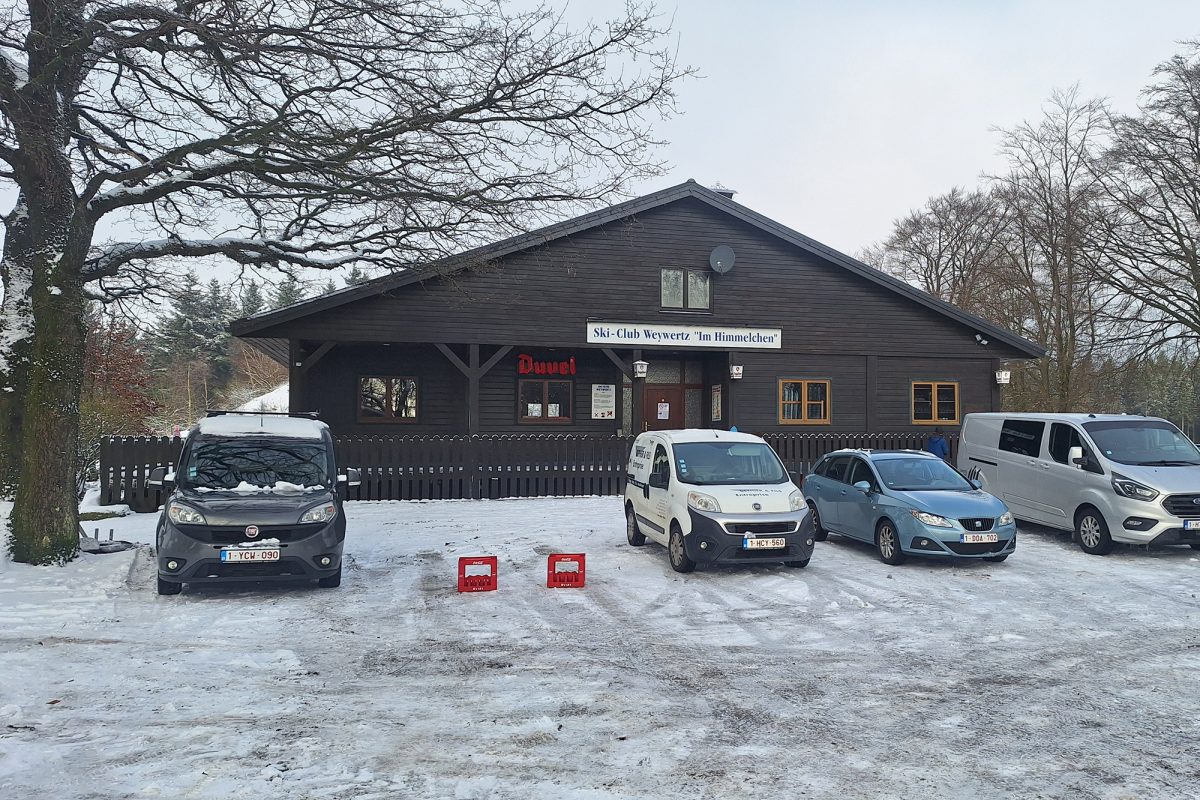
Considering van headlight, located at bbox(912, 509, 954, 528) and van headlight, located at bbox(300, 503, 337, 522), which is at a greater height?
van headlight, located at bbox(300, 503, 337, 522)

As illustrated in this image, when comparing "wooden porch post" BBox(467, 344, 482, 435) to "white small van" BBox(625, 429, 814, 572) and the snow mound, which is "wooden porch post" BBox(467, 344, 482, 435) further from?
the snow mound

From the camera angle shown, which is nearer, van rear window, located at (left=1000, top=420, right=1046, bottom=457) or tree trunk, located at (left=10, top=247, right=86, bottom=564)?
tree trunk, located at (left=10, top=247, right=86, bottom=564)

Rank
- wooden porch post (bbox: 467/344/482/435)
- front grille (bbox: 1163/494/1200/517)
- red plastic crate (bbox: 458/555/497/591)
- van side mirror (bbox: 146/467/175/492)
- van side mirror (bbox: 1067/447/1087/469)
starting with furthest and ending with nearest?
wooden porch post (bbox: 467/344/482/435)
van side mirror (bbox: 1067/447/1087/469)
front grille (bbox: 1163/494/1200/517)
red plastic crate (bbox: 458/555/497/591)
van side mirror (bbox: 146/467/175/492)

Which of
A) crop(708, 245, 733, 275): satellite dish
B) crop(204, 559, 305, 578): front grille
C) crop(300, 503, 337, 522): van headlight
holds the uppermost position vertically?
crop(708, 245, 733, 275): satellite dish

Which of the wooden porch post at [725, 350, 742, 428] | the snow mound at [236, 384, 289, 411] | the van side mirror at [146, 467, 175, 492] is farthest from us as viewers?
the snow mound at [236, 384, 289, 411]

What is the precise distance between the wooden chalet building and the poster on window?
0.13 feet

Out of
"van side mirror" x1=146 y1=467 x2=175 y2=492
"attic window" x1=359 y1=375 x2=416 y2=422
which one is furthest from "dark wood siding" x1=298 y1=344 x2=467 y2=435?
"van side mirror" x1=146 y1=467 x2=175 y2=492

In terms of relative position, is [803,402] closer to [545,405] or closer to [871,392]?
[871,392]

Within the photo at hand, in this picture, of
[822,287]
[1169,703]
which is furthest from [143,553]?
[822,287]

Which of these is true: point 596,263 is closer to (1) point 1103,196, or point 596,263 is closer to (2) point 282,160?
(2) point 282,160

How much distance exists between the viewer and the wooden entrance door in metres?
22.6

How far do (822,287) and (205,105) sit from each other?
15681mm

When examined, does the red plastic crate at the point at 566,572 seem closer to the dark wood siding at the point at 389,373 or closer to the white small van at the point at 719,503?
the white small van at the point at 719,503

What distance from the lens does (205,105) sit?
10.6m
